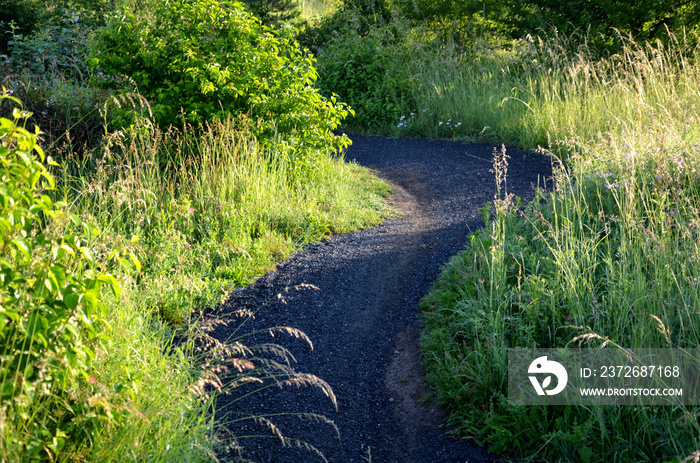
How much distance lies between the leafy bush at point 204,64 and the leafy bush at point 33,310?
4060 mm

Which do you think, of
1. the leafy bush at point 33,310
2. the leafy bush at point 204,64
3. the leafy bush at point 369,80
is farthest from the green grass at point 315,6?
the leafy bush at point 33,310

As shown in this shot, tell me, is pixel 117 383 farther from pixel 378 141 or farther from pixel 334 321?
pixel 378 141

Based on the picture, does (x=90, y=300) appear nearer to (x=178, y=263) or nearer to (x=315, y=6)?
(x=178, y=263)

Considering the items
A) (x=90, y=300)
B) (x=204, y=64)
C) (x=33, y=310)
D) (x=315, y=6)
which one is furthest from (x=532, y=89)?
(x=315, y=6)

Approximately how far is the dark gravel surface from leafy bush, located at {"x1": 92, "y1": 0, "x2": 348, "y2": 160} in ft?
6.96

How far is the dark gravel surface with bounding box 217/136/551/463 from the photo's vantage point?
3.19 m

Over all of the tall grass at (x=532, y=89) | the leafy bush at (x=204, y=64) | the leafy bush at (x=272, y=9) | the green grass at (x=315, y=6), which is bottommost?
the leafy bush at (x=204, y=64)

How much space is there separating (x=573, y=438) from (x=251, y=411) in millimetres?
1934

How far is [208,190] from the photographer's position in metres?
5.96

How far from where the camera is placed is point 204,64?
609 centimetres

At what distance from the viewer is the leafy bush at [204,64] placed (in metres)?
6.22

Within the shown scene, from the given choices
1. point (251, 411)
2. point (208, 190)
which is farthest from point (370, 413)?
point (208, 190)

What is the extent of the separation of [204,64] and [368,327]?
12.3ft

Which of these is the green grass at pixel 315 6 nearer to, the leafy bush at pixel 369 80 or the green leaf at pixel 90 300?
the leafy bush at pixel 369 80
